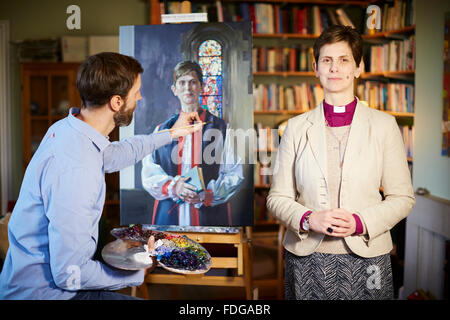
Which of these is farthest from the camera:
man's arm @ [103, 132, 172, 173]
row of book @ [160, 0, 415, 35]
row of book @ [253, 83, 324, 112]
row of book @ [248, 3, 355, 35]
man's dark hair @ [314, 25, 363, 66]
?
row of book @ [248, 3, 355, 35]

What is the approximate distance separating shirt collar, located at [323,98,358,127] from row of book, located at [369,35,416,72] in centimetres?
49

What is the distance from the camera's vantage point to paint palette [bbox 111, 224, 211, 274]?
1502mm

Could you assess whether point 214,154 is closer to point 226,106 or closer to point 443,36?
point 226,106

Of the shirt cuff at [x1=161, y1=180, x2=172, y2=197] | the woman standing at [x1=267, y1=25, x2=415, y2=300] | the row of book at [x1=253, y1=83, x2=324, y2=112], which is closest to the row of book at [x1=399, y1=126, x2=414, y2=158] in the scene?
the row of book at [x1=253, y1=83, x2=324, y2=112]

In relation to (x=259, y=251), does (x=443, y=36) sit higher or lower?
higher

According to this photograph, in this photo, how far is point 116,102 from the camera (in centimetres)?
138

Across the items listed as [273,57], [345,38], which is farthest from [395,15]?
[273,57]

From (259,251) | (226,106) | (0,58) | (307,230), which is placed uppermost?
(0,58)

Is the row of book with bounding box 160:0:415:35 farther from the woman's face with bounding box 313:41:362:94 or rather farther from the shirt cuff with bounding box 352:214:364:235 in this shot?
the shirt cuff with bounding box 352:214:364:235

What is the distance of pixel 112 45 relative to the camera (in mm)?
1711

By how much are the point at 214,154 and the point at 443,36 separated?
126cm

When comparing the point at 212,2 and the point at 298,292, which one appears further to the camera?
the point at 212,2

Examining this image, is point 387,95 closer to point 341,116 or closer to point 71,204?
point 341,116

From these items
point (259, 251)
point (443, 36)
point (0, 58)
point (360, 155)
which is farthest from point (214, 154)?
point (259, 251)
